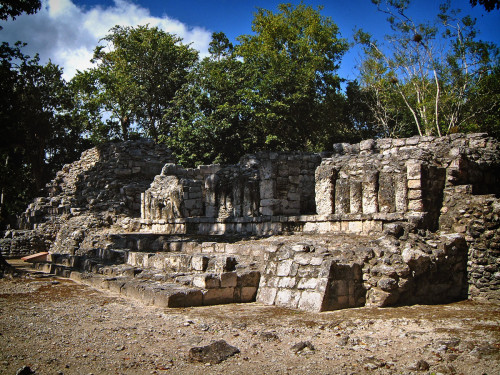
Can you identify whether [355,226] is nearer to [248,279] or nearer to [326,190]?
[326,190]

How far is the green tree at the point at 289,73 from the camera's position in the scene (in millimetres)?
22653

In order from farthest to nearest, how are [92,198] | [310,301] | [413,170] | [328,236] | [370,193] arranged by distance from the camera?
[92,198] → [370,193] → [328,236] → [413,170] → [310,301]

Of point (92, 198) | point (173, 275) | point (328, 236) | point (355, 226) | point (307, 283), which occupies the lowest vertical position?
point (173, 275)

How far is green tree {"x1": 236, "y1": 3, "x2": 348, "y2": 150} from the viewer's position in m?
22.7

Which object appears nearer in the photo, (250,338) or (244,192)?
(250,338)

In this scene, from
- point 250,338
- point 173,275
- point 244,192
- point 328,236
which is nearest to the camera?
point 250,338

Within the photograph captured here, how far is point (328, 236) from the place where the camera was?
9047mm

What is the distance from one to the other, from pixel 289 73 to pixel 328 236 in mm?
15058

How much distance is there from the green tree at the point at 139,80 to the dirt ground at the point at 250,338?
23.3m

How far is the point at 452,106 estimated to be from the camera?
22172mm

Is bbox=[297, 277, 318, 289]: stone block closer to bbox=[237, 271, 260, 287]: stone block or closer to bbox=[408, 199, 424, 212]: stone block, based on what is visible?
bbox=[237, 271, 260, 287]: stone block

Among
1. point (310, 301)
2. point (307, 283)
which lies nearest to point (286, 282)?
point (307, 283)

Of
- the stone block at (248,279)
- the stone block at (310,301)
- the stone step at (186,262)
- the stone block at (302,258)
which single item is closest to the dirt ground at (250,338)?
the stone block at (310,301)

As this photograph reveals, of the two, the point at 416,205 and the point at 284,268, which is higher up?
the point at 416,205
